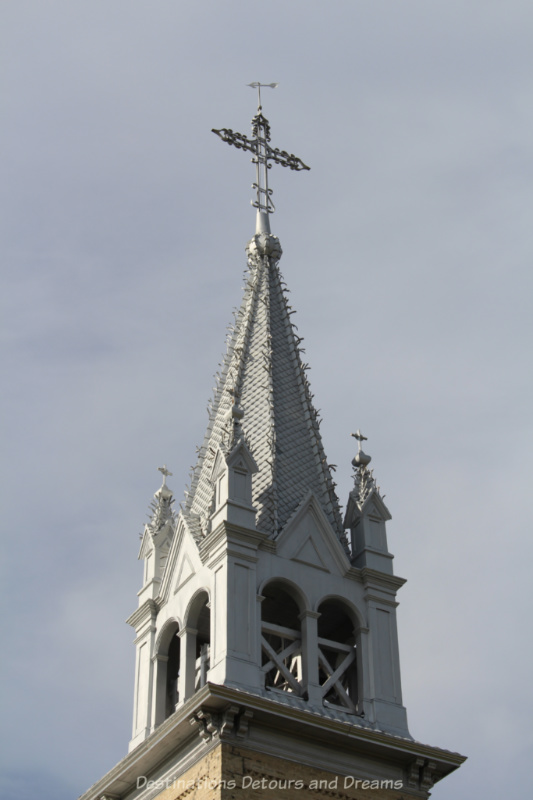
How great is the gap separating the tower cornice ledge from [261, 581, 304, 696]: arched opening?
1.70 metres

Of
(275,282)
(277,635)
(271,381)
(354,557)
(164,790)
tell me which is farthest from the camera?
(275,282)

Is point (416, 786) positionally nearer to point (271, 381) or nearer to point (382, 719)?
point (382, 719)

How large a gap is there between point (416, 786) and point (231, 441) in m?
9.74

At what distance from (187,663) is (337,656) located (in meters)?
3.85

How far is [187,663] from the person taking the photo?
A: 36.0 m

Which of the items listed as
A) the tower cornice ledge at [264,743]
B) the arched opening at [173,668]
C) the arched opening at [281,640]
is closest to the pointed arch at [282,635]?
the arched opening at [281,640]

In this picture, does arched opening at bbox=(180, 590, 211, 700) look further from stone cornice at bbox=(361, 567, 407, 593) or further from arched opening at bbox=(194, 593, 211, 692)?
stone cornice at bbox=(361, 567, 407, 593)

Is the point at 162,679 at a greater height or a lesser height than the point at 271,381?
lesser

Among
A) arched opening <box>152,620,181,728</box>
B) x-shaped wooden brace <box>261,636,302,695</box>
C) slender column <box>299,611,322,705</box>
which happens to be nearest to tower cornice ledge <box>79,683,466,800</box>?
slender column <box>299,611,322,705</box>

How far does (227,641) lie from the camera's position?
33750 mm

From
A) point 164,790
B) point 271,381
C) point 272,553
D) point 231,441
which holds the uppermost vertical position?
point 271,381

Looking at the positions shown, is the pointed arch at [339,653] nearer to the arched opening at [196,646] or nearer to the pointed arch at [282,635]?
the pointed arch at [282,635]

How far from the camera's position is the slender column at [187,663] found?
117 feet

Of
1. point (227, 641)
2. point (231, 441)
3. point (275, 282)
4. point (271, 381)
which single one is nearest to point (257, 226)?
point (275, 282)
